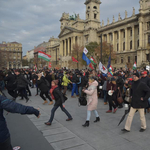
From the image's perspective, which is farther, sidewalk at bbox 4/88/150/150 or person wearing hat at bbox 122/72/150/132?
person wearing hat at bbox 122/72/150/132

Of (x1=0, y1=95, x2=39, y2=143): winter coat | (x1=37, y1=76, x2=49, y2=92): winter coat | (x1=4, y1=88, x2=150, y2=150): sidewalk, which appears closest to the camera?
(x1=0, y1=95, x2=39, y2=143): winter coat

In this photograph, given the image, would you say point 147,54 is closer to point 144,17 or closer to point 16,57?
point 144,17

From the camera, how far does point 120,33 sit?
51219 mm

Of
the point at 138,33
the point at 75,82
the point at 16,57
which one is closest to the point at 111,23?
the point at 138,33

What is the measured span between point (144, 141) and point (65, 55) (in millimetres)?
73365

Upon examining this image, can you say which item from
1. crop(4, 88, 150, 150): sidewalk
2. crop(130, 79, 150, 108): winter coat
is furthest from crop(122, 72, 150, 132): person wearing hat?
crop(4, 88, 150, 150): sidewalk

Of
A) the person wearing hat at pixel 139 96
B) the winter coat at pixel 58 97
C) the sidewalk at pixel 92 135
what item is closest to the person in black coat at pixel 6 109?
the sidewalk at pixel 92 135

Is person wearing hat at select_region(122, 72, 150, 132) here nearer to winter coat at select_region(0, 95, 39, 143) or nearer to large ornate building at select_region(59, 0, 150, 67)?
winter coat at select_region(0, 95, 39, 143)

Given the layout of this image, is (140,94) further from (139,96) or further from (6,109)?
(6,109)

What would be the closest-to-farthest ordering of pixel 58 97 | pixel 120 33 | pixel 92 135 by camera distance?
pixel 92 135 < pixel 58 97 < pixel 120 33

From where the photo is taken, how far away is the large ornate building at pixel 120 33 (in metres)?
41.2

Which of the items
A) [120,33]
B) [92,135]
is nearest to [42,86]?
[92,135]

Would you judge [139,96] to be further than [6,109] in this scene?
Yes

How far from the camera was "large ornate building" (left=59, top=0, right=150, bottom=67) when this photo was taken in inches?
1622
